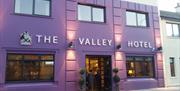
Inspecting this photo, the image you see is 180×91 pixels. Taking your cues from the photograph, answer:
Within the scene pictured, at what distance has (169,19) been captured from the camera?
67.9 ft

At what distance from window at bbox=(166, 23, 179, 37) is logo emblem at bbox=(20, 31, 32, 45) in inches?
443

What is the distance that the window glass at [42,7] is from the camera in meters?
15.1

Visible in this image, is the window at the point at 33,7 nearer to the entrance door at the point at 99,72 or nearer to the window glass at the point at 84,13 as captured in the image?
the window glass at the point at 84,13

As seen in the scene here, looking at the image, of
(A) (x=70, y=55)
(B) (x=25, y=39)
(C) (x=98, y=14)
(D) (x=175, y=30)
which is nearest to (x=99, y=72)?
(A) (x=70, y=55)

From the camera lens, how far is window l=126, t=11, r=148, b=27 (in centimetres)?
1839

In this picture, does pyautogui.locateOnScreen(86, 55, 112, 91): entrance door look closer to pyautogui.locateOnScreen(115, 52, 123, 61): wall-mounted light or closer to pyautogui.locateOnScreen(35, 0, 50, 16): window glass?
pyautogui.locateOnScreen(115, 52, 123, 61): wall-mounted light

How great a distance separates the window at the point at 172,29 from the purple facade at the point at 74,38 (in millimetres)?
1768

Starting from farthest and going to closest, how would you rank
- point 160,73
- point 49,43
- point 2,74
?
point 160,73
point 49,43
point 2,74

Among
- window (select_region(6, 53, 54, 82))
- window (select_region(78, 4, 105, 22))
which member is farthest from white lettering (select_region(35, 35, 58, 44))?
window (select_region(78, 4, 105, 22))

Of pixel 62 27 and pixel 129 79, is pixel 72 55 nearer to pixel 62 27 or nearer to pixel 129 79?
pixel 62 27

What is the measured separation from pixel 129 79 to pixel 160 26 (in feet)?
16.9

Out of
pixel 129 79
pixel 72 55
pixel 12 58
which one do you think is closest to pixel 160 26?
pixel 129 79

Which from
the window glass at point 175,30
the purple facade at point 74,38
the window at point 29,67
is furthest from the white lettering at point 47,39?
the window glass at point 175,30

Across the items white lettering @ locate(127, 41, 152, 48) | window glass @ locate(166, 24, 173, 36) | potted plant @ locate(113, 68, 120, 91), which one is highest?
window glass @ locate(166, 24, 173, 36)
